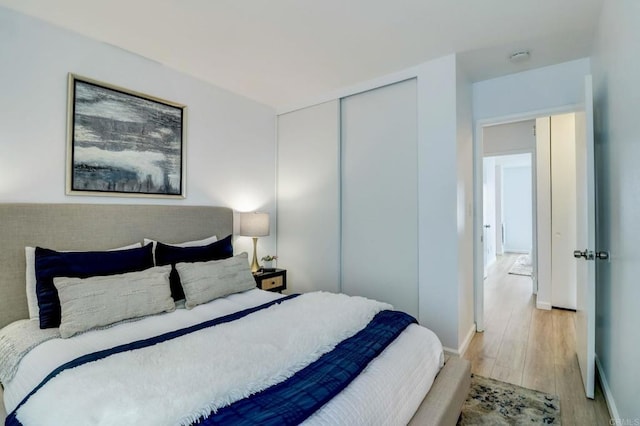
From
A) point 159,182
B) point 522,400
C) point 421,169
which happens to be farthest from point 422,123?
point 159,182

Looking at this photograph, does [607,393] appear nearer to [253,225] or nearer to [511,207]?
[253,225]

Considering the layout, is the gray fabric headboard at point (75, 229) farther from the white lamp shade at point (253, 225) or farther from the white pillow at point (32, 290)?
the white lamp shade at point (253, 225)

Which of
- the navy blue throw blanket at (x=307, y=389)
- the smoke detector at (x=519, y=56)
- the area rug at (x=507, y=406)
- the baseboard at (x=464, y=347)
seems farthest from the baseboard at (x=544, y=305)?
the navy blue throw blanket at (x=307, y=389)

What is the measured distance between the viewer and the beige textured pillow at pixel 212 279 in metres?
2.15

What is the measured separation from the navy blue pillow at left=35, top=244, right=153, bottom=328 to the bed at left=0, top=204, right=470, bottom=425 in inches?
5.5

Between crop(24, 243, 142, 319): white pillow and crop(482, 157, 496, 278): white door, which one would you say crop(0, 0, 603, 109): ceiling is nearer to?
crop(24, 243, 142, 319): white pillow

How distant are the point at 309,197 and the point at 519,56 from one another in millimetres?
2329

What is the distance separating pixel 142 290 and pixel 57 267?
19.2 inches

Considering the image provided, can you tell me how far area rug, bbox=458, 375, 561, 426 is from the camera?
1.85 metres

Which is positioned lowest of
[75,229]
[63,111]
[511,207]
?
[75,229]

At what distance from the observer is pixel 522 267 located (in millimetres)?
6461

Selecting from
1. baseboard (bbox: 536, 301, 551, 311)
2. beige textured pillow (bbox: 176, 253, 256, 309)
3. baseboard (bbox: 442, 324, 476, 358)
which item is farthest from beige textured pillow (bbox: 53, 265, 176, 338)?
baseboard (bbox: 536, 301, 551, 311)

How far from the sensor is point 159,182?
8.89ft

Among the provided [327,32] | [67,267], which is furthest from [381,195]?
[67,267]
